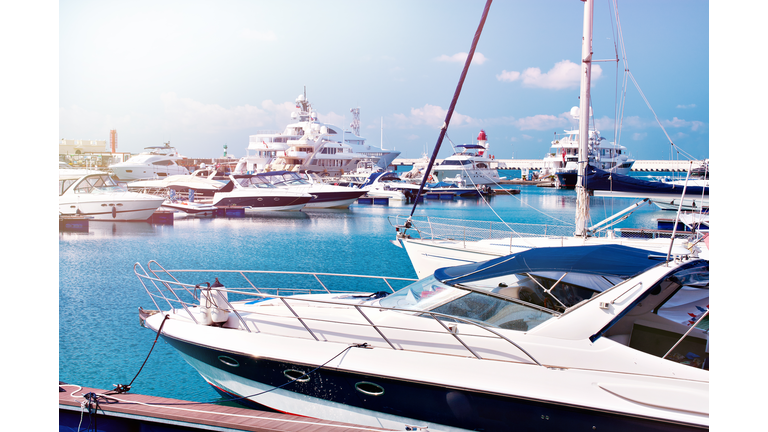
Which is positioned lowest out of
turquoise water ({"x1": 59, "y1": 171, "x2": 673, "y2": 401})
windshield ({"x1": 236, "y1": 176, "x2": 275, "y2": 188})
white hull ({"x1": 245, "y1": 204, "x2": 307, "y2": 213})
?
turquoise water ({"x1": 59, "y1": 171, "x2": 673, "y2": 401})

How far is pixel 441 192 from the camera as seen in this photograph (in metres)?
39.1

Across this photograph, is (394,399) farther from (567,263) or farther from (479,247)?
(479,247)

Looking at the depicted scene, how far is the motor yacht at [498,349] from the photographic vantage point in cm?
310

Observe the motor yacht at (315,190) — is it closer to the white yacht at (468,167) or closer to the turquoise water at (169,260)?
the turquoise water at (169,260)

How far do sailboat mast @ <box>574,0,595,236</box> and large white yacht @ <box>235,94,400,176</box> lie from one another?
120 feet

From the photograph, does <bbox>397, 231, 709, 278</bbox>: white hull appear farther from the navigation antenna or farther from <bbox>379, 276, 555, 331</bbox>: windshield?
the navigation antenna

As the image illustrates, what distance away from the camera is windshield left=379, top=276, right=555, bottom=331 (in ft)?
11.7

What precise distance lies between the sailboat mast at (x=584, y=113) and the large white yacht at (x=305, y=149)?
3648 cm

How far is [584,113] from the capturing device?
26.7 feet

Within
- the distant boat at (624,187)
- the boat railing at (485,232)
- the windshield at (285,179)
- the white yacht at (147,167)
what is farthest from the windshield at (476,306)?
the white yacht at (147,167)

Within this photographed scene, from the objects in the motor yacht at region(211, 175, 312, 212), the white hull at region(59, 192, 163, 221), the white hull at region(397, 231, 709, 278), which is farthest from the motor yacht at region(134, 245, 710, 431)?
the motor yacht at region(211, 175, 312, 212)
